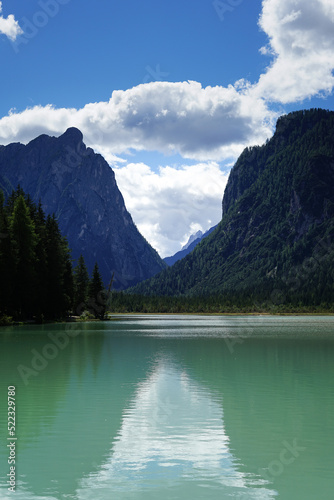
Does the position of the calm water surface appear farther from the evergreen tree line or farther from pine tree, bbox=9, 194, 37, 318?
pine tree, bbox=9, 194, 37, 318

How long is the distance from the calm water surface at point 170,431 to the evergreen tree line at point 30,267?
51.4 meters

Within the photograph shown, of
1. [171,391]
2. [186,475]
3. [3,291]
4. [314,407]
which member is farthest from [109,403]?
[3,291]

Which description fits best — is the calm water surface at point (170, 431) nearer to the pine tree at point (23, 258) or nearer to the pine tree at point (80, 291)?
the pine tree at point (23, 258)

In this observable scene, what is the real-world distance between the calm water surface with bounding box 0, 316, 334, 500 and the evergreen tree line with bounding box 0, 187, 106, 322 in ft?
169

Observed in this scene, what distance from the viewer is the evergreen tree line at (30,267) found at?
88562 millimetres

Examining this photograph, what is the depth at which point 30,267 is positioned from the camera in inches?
3693

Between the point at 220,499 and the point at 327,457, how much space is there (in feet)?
15.8

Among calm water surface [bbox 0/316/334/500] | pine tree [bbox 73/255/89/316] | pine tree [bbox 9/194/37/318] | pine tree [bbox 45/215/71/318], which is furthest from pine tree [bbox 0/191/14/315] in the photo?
calm water surface [bbox 0/316/334/500]

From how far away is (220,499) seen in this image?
1298cm

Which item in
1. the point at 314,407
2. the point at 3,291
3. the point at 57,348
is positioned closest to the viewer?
the point at 314,407

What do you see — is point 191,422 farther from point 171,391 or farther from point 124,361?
point 124,361

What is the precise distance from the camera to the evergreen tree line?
291 ft

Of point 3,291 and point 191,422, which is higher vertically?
point 3,291

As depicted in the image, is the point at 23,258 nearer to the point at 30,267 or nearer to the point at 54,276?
the point at 30,267
